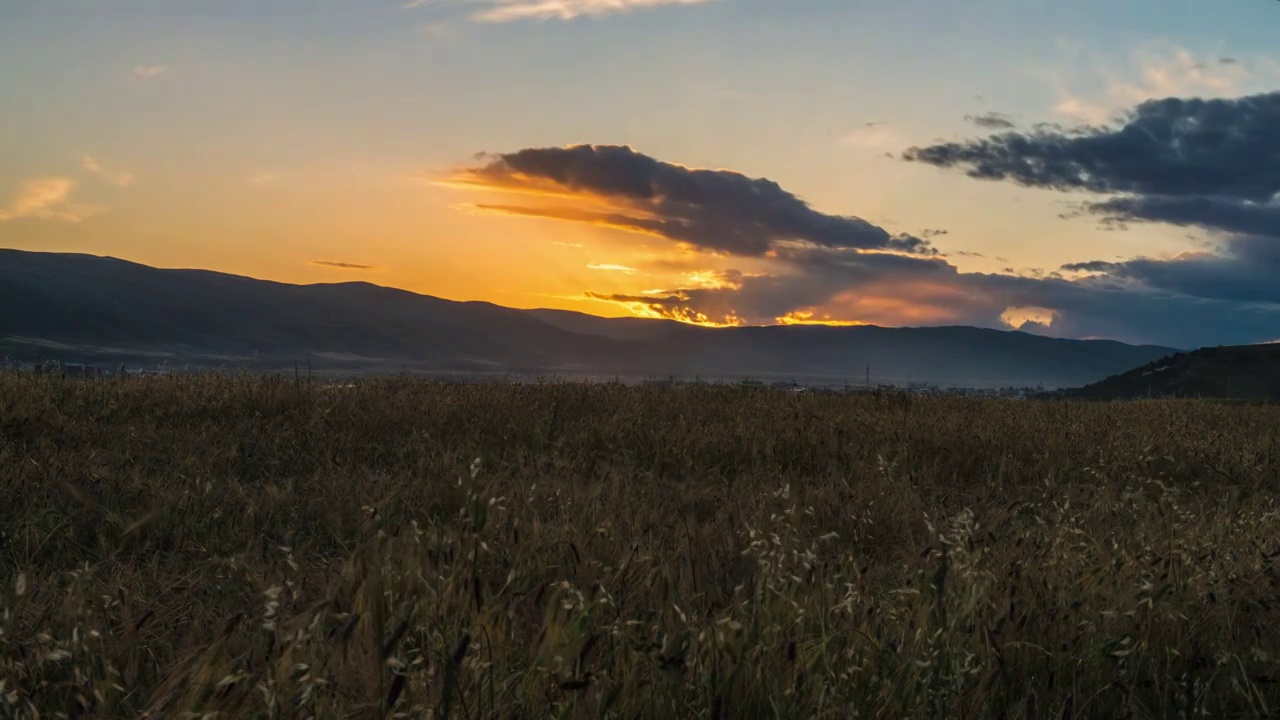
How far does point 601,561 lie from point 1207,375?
215 feet

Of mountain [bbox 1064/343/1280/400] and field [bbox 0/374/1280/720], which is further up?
mountain [bbox 1064/343/1280/400]

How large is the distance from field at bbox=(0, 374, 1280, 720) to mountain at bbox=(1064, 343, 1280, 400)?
166 ft

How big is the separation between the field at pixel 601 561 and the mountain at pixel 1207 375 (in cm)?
5049

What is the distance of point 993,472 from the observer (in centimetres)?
836

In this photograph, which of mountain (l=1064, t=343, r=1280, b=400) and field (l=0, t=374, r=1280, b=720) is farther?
mountain (l=1064, t=343, r=1280, b=400)

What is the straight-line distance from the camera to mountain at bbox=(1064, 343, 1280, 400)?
5419cm

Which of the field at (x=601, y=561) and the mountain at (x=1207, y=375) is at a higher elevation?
the mountain at (x=1207, y=375)

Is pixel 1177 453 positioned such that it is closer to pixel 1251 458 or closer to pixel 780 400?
pixel 1251 458

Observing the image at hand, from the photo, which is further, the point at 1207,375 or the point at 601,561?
the point at 1207,375

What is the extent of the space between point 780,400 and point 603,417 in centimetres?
376

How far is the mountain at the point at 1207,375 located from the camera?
54.2m

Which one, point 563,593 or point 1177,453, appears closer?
point 563,593

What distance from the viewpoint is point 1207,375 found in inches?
2293

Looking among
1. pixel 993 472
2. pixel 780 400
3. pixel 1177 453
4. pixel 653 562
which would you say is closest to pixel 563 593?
pixel 653 562
